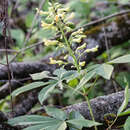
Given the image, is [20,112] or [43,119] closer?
[43,119]

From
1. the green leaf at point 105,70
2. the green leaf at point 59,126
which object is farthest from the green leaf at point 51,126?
the green leaf at point 105,70

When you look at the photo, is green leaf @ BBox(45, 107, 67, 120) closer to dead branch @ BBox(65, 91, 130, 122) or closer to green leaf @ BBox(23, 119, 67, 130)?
green leaf @ BBox(23, 119, 67, 130)

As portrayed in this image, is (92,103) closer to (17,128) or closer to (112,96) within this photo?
(112,96)

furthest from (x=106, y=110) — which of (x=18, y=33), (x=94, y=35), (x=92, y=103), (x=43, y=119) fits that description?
(x=18, y=33)

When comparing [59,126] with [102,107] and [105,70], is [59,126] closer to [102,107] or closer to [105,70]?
[105,70]

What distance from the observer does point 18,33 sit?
4332mm

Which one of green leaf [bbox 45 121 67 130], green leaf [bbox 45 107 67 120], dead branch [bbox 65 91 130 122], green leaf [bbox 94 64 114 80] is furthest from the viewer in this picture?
dead branch [bbox 65 91 130 122]

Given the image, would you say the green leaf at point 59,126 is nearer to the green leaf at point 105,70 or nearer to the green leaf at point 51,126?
the green leaf at point 51,126

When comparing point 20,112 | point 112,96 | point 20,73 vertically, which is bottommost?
point 20,112

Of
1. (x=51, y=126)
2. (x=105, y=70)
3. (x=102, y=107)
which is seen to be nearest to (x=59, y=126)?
(x=51, y=126)

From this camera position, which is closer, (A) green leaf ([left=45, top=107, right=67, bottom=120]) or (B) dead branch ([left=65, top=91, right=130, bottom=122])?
(A) green leaf ([left=45, top=107, right=67, bottom=120])

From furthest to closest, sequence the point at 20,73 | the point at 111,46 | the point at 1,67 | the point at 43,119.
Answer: the point at 111,46
the point at 20,73
the point at 1,67
the point at 43,119

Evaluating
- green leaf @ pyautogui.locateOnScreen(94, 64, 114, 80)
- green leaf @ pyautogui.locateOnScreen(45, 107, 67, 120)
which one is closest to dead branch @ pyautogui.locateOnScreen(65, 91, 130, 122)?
green leaf @ pyautogui.locateOnScreen(45, 107, 67, 120)

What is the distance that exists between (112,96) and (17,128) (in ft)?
2.15
